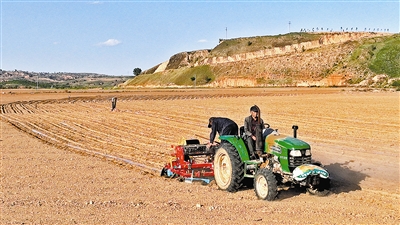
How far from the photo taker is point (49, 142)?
2153cm

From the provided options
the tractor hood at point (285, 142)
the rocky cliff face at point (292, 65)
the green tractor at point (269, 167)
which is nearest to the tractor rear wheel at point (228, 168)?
the green tractor at point (269, 167)

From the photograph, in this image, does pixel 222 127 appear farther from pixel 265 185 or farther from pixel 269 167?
pixel 265 185

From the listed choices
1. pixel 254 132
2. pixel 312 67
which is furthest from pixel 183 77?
pixel 254 132

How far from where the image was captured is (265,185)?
10852 mm

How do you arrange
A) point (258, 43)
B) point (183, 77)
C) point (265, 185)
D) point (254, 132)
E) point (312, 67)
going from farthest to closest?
point (258, 43) < point (183, 77) < point (312, 67) < point (254, 132) < point (265, 185)

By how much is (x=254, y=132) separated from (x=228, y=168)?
41.4 inches

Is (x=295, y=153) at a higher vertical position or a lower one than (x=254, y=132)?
lower

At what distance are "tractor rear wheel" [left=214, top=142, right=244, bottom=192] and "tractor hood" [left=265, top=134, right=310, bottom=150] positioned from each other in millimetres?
805

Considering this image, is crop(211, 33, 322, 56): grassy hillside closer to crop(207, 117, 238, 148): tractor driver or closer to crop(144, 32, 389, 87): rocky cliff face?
crop(144, 32, 389, 87): rocky cliff face

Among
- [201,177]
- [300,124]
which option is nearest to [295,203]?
[201,177]

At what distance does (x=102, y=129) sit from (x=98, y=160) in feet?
31.8

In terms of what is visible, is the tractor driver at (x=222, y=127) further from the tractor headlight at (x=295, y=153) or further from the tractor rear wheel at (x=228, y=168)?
the tractor headlight at (x=295, y=153)

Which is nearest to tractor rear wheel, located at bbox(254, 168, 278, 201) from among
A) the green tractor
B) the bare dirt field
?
the green tractor

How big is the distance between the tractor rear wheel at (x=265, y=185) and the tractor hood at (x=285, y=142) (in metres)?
0.59
